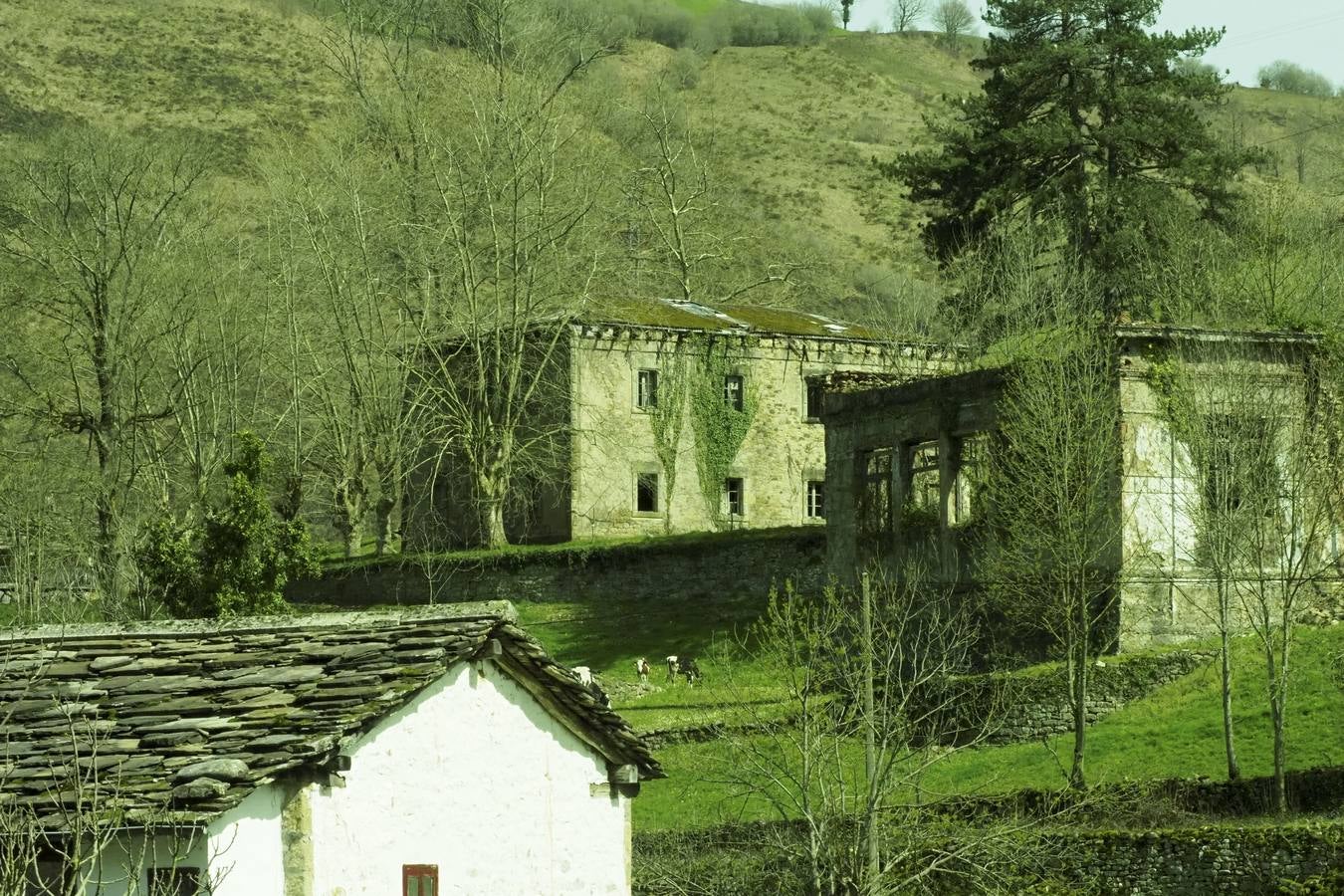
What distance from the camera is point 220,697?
16547 mm

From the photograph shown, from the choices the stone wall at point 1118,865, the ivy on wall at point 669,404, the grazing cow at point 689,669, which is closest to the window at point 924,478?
the grazing cow at point 689,669

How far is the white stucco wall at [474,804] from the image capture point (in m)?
16.3

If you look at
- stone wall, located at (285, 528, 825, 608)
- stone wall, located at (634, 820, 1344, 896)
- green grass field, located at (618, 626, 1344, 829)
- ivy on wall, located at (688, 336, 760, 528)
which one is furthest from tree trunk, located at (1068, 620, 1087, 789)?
ivy on wall, located at (688, 336, 760, 528)

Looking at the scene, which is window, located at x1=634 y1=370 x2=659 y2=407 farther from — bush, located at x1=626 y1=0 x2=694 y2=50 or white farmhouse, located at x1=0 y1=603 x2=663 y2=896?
bush, located at x1=626 y1=0 x2=694 y2=50

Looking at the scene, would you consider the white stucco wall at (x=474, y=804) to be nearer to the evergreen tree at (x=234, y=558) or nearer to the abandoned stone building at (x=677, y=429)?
the evergreen tree at (x=234, y=558)

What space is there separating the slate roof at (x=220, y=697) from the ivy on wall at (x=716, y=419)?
37.9 metres

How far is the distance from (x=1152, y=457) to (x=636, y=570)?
16.7 metres

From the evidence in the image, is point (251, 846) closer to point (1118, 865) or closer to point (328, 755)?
point (328, 755)

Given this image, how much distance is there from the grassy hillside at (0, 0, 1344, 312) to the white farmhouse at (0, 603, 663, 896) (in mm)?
78748

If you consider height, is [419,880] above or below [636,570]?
below

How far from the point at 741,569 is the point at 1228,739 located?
836 inches

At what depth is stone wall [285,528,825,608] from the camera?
48062 mm

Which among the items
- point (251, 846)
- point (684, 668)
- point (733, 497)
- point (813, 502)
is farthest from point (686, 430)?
point (251, 846)

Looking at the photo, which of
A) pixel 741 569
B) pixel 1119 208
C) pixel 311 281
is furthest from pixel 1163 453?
pixel 311 281
